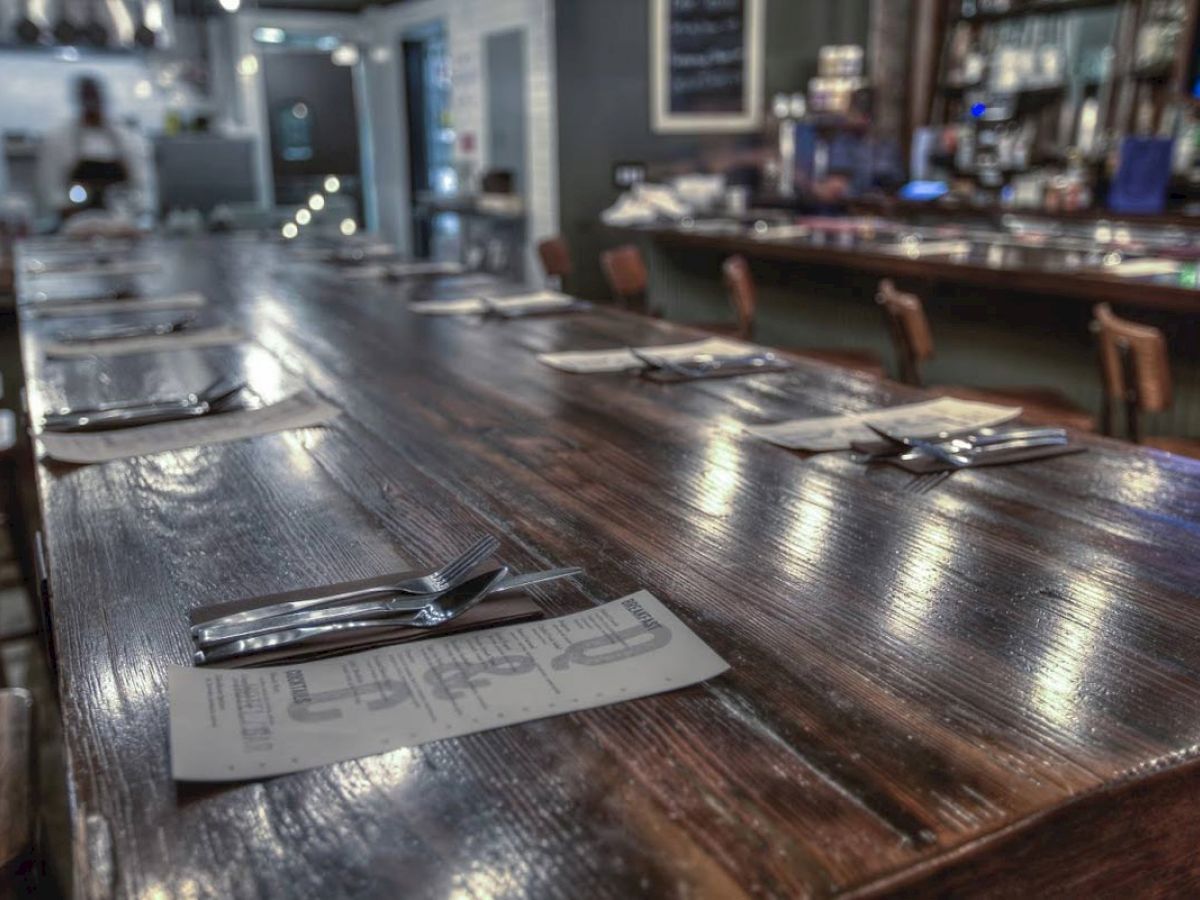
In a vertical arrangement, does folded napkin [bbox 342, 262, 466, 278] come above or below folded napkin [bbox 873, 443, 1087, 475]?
below

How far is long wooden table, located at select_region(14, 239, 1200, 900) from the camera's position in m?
0.63

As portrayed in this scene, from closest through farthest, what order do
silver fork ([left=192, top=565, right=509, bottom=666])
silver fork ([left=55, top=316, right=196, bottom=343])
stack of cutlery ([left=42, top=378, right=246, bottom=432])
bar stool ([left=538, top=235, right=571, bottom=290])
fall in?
silver fork ([left=192, top=565, right=509, bottom=666]) < stack of cutlery ([left=42, top=378, right=246, bottom=432]) < silver fork ([left=55, top=316, right=196, bottom=343]) < bar stool ([left=538, top=235, right=571, bottom=290])

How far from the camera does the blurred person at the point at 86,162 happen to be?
34.2 feet

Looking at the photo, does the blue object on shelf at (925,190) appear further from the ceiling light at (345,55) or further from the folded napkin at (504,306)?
the ceiling light at (345,55)

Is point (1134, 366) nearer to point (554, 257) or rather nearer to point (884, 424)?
point (884, 424)

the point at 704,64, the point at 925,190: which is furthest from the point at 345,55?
the point at 925,190

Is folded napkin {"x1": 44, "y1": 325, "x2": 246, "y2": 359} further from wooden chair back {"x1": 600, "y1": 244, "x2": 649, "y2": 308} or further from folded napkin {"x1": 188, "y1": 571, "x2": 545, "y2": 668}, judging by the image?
wooden chair back {"x1": 600, "y1": 244, "x2": 649, "y2": 308}

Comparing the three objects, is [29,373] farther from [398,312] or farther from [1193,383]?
[1193,383]

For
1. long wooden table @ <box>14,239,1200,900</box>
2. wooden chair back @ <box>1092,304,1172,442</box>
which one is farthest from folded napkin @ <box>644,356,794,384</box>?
wooden chair back @ <box>1092,304,1172,442</box>

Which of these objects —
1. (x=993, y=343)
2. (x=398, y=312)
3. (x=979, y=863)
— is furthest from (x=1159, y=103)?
(x=979, y=863)

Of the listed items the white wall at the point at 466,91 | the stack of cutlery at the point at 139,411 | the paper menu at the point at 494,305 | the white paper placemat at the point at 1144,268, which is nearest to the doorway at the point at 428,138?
the white wall at the point at 466,91

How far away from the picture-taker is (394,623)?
2.99 ft

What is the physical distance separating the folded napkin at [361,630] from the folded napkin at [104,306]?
222 centimetres

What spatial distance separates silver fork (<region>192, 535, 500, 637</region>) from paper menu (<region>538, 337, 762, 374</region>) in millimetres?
1087
